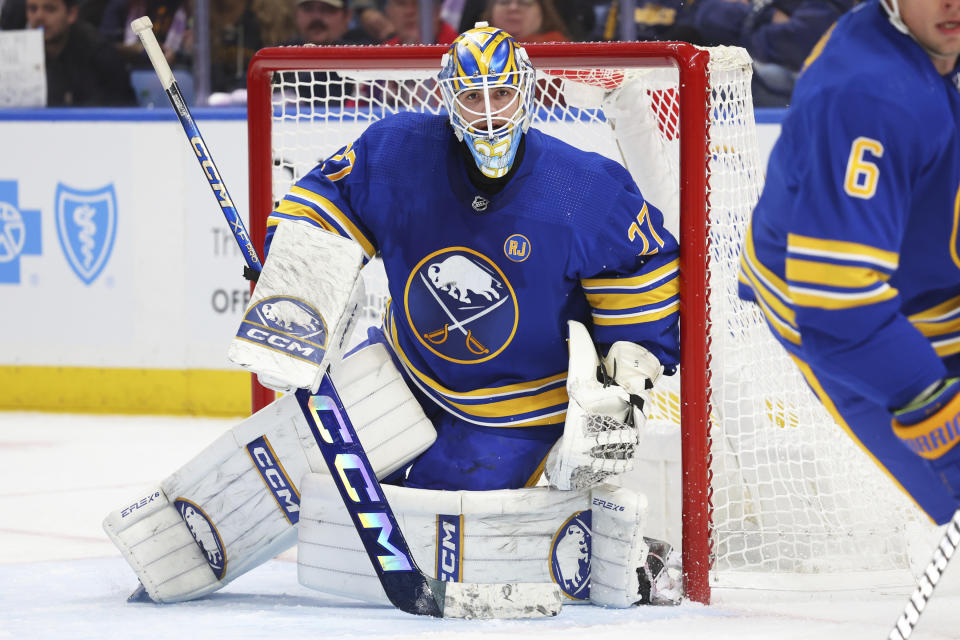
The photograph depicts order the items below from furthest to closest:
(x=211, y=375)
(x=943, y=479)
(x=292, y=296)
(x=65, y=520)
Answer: (x=211, y=375), (x=65, y=520), (x=292, y=296), (x=943, y=479)

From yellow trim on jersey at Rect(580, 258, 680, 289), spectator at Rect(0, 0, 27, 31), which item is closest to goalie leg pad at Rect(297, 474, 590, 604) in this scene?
yellow trim on jersey at Rect(580, 258, 680, 289)

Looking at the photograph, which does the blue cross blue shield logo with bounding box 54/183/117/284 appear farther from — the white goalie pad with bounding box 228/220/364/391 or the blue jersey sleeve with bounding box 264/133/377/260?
the white goalie pad with bounding box 228/220/364/391

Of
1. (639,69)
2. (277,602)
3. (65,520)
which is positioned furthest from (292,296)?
(65,520)

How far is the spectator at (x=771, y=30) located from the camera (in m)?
4.48

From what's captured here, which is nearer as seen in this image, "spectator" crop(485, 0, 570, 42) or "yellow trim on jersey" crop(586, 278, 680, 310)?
"yellow trim on jersey" crop(586, 278, 680, 310)

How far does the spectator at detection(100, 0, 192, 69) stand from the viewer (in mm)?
4984

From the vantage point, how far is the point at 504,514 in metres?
2.32

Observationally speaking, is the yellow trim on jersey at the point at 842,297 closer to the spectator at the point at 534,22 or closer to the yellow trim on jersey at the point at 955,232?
the yellow trim on jersey at the point at 955,232

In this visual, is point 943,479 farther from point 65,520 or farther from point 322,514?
point 65,520

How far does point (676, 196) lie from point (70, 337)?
9.08 feet

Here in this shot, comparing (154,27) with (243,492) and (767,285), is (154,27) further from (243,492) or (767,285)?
(767,285)

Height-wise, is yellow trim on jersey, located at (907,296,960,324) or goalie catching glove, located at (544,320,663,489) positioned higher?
yellow trim on jersey, located at (907,296,960,324)

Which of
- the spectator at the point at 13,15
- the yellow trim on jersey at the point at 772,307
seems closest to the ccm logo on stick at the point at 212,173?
the yellow trim on jersey at the point at 772,307

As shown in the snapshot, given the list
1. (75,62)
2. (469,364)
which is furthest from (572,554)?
(75,62)
